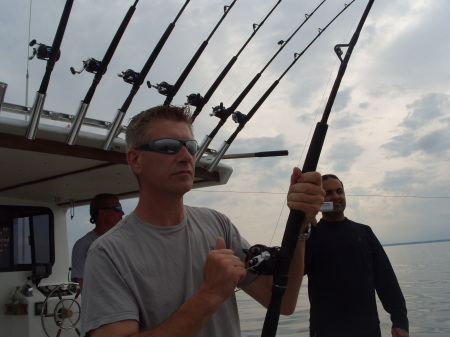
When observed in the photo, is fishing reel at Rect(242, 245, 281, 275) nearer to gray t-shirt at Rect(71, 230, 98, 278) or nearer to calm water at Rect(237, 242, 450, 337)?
gray t-shirt at Rect(71, 230, 98, 278)

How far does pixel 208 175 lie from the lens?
155 inches

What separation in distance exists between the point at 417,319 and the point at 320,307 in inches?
305

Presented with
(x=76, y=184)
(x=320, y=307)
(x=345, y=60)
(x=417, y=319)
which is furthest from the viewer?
(x=417, y=319)

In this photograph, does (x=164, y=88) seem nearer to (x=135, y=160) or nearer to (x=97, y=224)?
(x=97, y=224)

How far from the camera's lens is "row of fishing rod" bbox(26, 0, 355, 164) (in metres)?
2.83

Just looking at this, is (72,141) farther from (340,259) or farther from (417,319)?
(417,319)

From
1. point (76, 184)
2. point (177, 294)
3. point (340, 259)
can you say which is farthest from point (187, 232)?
point (76, 184)

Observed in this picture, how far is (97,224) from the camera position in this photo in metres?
3.58

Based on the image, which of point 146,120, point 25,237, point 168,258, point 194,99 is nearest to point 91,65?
point 194,99

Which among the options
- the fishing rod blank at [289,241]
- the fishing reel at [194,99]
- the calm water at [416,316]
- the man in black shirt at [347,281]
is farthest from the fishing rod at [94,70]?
the calm water at [416,316]

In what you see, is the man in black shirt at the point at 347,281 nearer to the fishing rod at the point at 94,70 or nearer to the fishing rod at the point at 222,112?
the fishing rod at the point at 222,112

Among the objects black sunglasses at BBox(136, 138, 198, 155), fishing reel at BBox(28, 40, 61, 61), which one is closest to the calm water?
fishing reel at BBox(28, 40, 61, 61)

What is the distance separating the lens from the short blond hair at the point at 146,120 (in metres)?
1.53

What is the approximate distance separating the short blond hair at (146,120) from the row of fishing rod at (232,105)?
473 millimetres
